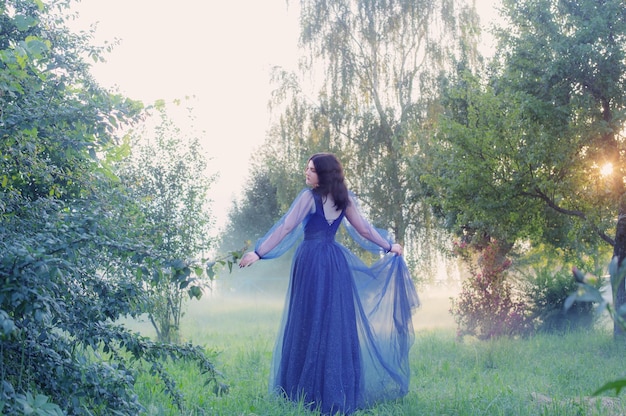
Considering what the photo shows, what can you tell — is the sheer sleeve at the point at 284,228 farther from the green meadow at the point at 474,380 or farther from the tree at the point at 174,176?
the tree at the point at 174,176

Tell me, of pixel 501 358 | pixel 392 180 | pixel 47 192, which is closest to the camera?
pixel 47 192

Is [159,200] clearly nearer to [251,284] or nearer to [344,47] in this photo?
→ [344,47]

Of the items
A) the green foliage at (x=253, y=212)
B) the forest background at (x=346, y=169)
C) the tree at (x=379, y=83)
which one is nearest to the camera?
the forest background at (x=346, y=169)

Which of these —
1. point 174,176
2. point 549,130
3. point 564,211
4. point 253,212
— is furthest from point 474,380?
point 253,212

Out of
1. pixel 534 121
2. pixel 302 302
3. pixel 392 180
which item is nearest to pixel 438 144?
pixel 534 121

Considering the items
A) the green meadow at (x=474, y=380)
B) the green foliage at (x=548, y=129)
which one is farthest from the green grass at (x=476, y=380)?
the green foliage at (x=548, y=129)

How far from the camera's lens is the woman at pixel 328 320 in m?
5.58

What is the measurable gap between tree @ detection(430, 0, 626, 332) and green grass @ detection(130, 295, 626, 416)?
1.97 m

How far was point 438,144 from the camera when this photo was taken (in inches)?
454

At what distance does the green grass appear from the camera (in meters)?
5.21

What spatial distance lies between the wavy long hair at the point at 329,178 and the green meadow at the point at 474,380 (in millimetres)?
1637

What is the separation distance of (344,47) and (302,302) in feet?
50.2

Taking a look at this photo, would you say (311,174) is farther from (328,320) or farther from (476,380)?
(476,380)

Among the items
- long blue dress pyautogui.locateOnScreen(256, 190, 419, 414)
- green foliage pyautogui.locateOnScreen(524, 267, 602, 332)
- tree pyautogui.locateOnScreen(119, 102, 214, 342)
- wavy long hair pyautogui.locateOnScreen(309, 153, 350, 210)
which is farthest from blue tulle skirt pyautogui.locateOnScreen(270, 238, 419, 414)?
green foliage pyautogui.locateOnScreen(524, 267, 602, 332)
